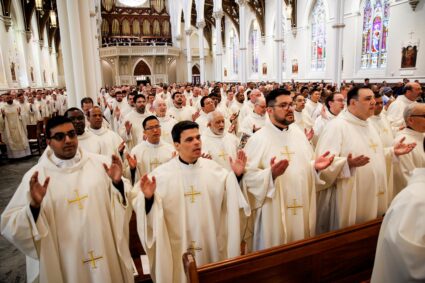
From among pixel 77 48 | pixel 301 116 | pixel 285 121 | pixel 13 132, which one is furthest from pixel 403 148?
pixel 13 132

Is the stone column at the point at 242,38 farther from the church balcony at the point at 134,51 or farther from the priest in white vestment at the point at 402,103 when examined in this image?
the church balcony at the point at 134,51

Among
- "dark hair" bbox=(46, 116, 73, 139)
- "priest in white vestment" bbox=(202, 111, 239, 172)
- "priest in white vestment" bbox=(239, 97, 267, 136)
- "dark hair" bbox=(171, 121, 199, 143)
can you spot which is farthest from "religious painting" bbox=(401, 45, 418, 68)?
"dark hair" bbox=(46, 116, 73, 139)

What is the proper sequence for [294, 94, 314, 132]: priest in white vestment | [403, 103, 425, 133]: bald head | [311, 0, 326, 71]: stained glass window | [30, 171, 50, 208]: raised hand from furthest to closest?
1. [311, 0, 326, 71]: stained glass window
2. [294, 94, 314, 132]: priest in white vestment
3. [403, 103, 425, 133]: bald head
4. [30, 171, 50, 208]: raised hand

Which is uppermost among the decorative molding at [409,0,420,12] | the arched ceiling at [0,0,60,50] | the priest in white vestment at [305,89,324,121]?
the arched ceiling at [0,0,60,50]

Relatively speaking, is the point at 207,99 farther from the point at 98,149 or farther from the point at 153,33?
the point at 153,33

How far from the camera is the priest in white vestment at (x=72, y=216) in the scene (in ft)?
8.55

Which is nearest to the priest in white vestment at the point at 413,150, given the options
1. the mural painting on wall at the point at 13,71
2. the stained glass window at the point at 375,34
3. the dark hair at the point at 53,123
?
the dark hair at the point at 53,123

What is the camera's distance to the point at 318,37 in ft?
69.8

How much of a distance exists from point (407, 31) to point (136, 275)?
16963 mm

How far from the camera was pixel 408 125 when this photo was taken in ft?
13.1

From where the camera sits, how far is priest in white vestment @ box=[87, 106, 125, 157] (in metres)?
4.93

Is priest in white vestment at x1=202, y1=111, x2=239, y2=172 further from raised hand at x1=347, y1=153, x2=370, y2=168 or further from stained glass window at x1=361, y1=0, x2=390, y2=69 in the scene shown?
stained glass window at x1=361, y1=0, x2=390, y2=69

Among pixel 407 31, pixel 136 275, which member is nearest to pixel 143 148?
pixel 136 275

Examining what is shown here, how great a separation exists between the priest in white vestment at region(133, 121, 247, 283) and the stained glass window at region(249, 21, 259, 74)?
28.1m
